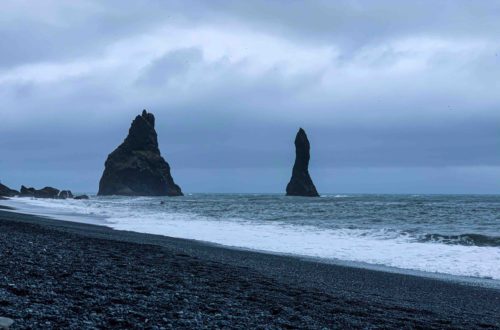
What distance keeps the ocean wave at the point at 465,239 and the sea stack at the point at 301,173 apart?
147m

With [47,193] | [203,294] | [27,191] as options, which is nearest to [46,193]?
[47,193]

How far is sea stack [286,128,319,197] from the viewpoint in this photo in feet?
578

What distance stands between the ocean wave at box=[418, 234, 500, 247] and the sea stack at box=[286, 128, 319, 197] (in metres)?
147

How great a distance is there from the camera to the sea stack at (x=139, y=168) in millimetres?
184500

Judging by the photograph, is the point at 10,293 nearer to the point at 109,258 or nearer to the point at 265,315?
the point at 265,315

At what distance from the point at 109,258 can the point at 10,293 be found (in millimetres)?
5871

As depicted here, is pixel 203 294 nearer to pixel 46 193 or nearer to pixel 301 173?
pixel 46 193

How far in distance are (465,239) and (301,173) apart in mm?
151211

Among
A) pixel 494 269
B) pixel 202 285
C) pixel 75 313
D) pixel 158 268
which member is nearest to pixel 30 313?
pixel 75 313

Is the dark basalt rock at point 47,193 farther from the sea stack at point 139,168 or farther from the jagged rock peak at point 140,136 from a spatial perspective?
the jagged rock peak at point 140,136

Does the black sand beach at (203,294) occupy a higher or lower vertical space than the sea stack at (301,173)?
lower

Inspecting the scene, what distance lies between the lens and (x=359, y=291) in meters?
12.9

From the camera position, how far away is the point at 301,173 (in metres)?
179

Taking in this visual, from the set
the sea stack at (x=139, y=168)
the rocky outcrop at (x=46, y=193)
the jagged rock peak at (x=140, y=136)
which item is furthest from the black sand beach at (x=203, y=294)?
the jagged rock peak at (x=140, y=136)
